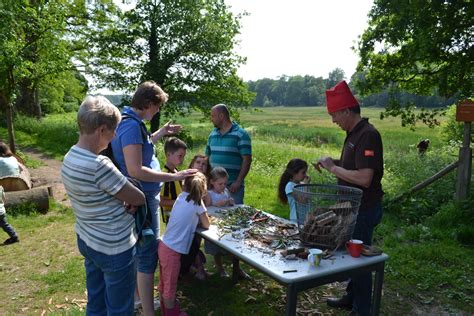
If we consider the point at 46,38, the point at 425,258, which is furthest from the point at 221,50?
the point at 425,258

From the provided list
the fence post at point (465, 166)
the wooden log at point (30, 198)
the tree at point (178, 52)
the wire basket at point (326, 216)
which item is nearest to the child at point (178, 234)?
the wire basket at point (326, 216)

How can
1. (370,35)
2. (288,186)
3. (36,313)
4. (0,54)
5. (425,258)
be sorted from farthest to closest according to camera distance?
1. (370,35)
2. (0,54)
3. (425,258)
4. (288,186)
5. (36,313)

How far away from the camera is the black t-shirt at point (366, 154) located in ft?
10.1

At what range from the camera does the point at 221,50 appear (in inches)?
771

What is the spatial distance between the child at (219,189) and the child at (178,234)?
0.80 metres

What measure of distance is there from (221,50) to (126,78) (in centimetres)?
509

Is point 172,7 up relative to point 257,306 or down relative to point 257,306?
up

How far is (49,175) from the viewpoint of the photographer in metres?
10.9

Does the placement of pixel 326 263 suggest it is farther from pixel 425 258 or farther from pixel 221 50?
pixel 221 50

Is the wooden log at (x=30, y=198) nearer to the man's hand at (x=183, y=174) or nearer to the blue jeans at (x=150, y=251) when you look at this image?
the blue jeans at (x=150, y=251)

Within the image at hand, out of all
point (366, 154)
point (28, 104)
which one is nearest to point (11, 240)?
point (366, 154)

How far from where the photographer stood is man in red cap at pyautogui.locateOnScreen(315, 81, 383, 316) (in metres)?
3.06

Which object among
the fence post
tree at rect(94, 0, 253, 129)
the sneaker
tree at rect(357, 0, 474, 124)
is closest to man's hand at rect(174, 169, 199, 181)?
the sneaker

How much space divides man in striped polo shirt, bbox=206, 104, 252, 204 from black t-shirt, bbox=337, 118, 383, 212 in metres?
1.62
